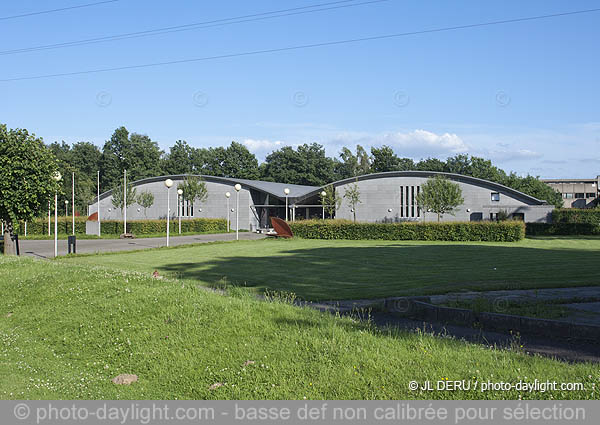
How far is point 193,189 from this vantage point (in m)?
53.8

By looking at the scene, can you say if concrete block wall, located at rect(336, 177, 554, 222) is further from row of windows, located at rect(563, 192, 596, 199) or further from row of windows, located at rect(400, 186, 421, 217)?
row of windows, located at rect(563, 192, 596, 199)

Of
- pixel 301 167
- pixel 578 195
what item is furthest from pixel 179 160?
pixel 578 195

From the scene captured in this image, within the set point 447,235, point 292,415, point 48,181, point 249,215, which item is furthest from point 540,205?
point 292,415

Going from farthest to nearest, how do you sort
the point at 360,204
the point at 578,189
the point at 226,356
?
the point at 578,189 < the point at 360,204 < the point at 226,356

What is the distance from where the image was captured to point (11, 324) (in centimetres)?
900

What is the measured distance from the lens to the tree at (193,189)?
53656 millimetres

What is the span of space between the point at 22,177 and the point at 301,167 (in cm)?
6942

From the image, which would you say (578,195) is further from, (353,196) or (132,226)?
(132,226)

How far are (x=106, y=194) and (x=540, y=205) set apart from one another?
47.0m

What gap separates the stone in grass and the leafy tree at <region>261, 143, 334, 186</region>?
80474mm

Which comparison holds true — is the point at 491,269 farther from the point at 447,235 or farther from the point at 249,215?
the point at 249,215

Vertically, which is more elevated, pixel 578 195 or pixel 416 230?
pixel 578 195

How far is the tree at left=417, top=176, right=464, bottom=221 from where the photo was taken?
45625mm

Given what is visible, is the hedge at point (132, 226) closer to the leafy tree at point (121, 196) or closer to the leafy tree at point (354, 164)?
the leafy tree at point (121, 196)
